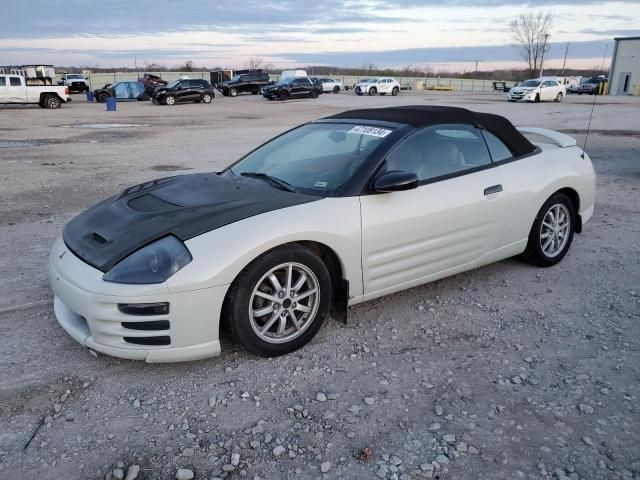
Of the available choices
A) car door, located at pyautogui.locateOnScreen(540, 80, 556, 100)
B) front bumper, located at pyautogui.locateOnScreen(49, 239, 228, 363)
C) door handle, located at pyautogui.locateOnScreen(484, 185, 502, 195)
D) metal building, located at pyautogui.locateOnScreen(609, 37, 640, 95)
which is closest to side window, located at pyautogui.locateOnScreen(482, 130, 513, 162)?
door handle, located at pyautogui.locateOnScreen(484, 185, 502, 195)

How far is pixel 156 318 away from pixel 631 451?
244cm

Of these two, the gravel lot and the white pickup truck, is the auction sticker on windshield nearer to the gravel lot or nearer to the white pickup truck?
the gravel lot

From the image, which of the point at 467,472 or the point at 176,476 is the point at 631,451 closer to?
the point at 467,472

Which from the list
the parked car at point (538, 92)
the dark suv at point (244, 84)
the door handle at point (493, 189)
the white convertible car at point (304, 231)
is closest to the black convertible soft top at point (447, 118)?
the white convertible car at point (304, 231)

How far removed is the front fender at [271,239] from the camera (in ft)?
9.39

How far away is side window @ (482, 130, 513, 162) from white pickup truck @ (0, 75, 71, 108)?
29.5 meters

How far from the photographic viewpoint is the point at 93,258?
304 cm

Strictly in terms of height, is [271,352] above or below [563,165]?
below

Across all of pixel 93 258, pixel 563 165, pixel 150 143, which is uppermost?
pixel 563 165

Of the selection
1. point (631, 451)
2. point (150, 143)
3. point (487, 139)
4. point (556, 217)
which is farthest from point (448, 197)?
point (150, 143)

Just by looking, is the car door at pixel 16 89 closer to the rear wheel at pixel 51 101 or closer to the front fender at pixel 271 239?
the rear wheel at pixel 51 101

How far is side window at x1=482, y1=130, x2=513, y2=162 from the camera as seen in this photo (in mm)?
4250

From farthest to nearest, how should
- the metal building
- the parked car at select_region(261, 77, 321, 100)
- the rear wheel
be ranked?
the metal building, the parked car at select_region(261, 77, 321, 100), the rear wheel

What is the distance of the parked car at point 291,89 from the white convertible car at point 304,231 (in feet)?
113
